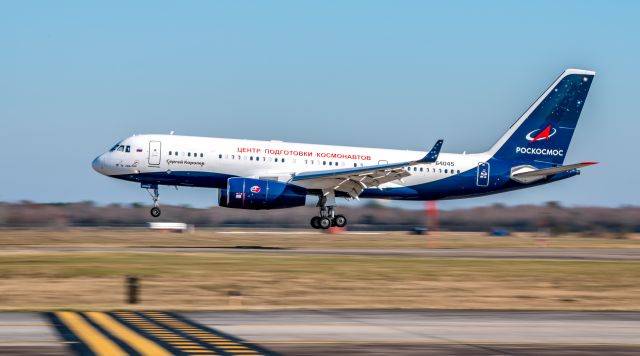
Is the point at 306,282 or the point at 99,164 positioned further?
the point at 99,164

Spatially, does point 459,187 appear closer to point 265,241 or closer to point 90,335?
point 265,241

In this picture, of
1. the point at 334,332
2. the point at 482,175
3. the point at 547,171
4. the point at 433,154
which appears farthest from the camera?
the point at 482,175

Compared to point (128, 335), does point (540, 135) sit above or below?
above

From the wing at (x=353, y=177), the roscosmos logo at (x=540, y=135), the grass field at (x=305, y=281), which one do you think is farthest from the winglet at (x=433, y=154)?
the roscosmos logo at (x=540, y=135)

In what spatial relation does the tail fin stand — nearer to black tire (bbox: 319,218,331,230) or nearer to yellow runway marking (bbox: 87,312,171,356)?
black tire (bbox: 319,218,331,230)

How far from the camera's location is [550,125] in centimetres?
5956

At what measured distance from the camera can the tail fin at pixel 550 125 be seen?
193ft

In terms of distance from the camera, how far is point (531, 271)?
131ft

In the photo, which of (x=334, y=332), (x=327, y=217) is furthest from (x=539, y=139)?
(x=334, y=332)

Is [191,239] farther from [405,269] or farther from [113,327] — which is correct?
[113,327]

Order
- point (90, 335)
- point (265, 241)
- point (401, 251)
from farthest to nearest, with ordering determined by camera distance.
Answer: point (265, 241) < point (401, 251) < point (90, 335)

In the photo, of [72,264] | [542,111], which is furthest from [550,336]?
[542,111]

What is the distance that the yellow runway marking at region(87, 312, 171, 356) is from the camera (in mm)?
17984

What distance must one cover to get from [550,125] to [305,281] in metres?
29.1
